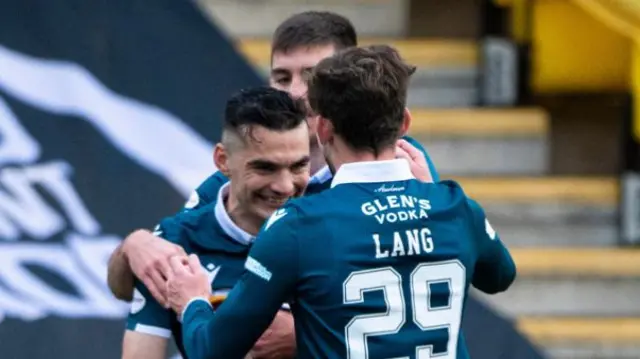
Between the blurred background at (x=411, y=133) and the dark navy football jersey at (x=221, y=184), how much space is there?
1.78 meters

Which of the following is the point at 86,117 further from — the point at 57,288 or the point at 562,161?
the point at 562,161

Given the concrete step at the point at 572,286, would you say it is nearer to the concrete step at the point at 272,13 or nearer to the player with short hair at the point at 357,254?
the concrete step at the point at 272,13

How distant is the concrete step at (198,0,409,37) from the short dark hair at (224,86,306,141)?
3764 millimetres

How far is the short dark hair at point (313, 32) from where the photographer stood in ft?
11.5

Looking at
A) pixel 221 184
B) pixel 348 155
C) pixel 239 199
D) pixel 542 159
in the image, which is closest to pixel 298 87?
pixel 221 184

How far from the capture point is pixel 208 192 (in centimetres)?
350

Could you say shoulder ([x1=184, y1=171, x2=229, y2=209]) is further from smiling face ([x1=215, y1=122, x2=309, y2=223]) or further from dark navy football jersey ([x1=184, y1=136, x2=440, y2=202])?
smiling face ([x1=215, y1=122, x2=309, y2=223])

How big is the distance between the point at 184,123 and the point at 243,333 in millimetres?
2989

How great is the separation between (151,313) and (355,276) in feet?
2.07

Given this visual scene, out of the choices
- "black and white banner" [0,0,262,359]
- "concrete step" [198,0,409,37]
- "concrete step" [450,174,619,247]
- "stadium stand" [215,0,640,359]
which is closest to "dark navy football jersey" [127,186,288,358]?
"black and white banner" [0,0,262,359]

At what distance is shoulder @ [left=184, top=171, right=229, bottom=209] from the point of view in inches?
136

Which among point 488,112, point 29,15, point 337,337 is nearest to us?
point 337,337

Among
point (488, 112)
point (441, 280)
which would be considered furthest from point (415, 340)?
point (488, 112)

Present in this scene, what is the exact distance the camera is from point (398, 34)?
7.05 meters
